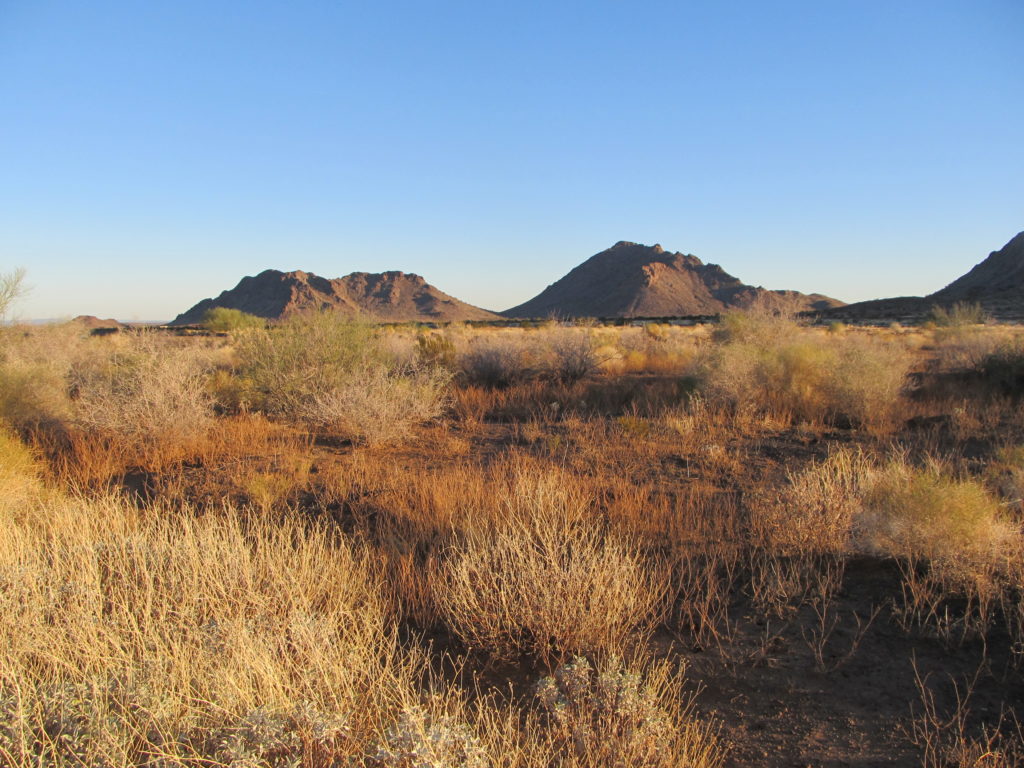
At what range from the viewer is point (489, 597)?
3.18 metres

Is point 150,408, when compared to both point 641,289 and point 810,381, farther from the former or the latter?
point 641,289

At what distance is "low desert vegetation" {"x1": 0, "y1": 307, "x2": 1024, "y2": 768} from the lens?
2.12m

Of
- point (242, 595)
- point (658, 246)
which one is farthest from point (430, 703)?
point (658, 246)

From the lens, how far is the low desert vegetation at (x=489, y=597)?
2.12m

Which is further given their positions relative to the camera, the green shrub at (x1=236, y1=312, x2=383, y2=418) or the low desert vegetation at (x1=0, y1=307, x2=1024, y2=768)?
the green shrub at (x1=236, y1=312, x2=383, y2=418)

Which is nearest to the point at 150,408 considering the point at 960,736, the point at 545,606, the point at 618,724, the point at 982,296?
the point at 545,606

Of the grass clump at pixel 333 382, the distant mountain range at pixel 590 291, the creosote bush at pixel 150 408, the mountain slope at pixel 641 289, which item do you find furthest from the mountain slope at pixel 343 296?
the creosote bush at pixel 150 408

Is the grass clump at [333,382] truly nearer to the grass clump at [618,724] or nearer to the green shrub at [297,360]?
the green shrub at [297,360]

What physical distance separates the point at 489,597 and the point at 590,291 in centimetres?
10569

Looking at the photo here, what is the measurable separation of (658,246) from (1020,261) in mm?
56432

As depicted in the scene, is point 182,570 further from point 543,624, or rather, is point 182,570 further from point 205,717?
point 543,624

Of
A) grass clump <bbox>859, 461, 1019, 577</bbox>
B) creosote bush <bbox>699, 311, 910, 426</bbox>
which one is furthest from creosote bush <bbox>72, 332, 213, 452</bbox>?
creosote bush <bbox>699, 311, 910, 426</bbox>

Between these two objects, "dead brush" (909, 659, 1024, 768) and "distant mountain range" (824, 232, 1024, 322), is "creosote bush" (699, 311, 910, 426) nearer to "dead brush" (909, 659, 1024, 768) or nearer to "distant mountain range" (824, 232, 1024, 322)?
"dead brush" (909, 659, 1024, 768)

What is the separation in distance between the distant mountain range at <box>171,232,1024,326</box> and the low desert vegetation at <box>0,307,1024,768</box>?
7739 cm
